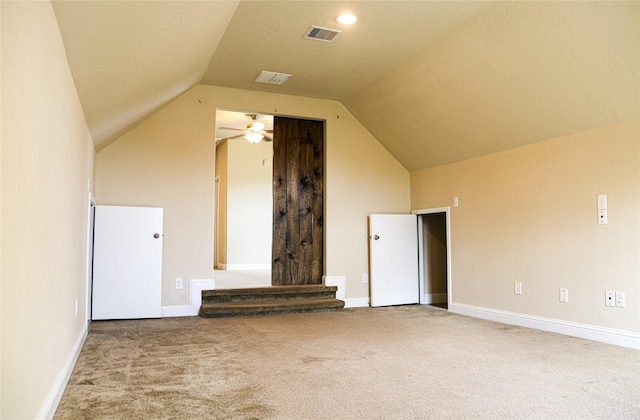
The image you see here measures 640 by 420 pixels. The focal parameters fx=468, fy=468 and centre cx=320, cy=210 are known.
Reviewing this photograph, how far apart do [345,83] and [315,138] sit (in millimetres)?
1033

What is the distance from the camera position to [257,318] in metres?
5.19

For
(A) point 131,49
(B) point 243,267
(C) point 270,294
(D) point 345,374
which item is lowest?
(D) point 345,374

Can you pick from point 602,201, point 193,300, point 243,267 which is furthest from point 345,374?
point 243,267

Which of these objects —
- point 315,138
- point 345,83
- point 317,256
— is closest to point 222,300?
point 317,256

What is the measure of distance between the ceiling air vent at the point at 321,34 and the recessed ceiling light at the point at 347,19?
170 mm

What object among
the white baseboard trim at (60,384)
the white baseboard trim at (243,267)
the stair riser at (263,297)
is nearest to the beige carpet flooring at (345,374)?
the white baseboard trim at (60,384)

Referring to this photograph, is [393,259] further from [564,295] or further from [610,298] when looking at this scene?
[610,298]

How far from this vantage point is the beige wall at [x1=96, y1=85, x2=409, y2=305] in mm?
5297

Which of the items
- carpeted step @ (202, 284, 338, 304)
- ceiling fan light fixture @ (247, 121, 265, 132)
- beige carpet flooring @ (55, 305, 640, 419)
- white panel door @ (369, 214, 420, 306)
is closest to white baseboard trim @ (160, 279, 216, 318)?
carpeted step @ (202, 284, 338, 304)

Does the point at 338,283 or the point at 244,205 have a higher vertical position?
the point at 244,205

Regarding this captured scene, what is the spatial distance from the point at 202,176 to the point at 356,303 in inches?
101

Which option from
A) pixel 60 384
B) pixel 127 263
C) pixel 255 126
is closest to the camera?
pixel 60 384

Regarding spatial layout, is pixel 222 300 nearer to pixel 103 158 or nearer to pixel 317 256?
pixel 317 256

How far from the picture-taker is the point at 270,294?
5770mm
